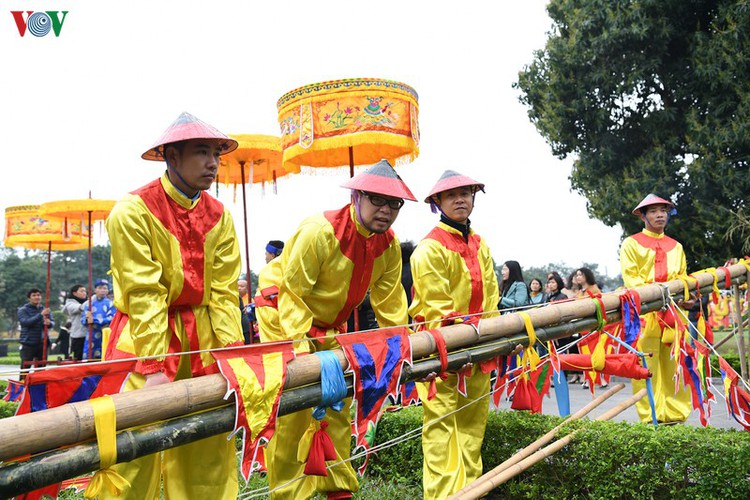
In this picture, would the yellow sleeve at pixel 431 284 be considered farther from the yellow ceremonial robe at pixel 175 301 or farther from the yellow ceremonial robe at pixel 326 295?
the yellow ceremonial robe at pixel 175 301

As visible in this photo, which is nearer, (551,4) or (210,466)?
(210,466)

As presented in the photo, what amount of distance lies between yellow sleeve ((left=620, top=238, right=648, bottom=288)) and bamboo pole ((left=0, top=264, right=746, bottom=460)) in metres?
2.37

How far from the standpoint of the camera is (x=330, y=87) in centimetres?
563

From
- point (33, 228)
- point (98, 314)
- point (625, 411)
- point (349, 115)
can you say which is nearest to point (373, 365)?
point (349, 115)

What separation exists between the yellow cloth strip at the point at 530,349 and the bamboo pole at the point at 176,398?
3 cm

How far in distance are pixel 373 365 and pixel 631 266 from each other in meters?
3.88

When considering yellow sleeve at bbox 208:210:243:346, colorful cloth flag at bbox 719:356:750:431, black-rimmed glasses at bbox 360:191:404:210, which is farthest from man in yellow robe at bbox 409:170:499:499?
colorful cloth flag at bbox 719:356:750:431

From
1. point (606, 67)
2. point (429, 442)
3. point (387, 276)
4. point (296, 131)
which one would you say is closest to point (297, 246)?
point (387, 276)

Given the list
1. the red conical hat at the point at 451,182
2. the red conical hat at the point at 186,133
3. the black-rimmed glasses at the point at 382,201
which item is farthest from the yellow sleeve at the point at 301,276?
the red conical hat at the point at 451,182

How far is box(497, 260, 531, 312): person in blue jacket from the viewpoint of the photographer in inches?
325

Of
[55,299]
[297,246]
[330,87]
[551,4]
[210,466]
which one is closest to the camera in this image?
[210,466]

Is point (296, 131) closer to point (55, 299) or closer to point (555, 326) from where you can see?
point (555, 326)

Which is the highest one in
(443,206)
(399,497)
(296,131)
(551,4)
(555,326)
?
(551,4)

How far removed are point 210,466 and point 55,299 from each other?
4381cm
